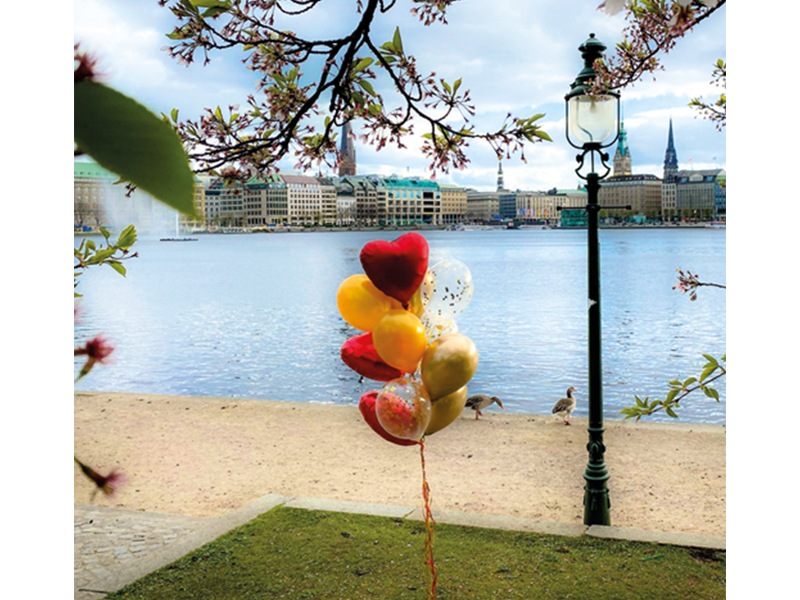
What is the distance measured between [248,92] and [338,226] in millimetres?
6459

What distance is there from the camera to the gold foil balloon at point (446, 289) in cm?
218

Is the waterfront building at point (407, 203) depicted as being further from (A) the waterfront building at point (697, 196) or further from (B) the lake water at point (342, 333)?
(A) the waterfront building at point (697, 196)

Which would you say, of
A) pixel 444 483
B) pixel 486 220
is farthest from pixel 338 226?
pixel 486 220

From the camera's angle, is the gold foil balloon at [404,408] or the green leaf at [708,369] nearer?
the green leaf at [708,369]

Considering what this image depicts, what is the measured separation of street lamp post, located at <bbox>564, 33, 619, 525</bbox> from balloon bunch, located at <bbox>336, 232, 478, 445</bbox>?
1679 mm

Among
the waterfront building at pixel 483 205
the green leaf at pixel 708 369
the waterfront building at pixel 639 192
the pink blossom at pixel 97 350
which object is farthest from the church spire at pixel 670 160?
the pink blossom at pixel 97 350

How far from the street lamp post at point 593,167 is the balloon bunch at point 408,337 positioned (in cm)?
168

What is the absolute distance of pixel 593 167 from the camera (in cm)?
385

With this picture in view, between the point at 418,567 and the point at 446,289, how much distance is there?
1.50m

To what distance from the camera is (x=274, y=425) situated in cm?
658

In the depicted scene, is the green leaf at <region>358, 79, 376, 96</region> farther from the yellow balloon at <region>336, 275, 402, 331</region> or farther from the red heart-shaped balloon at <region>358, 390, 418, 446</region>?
the red heart-shaped balloon at <region>358, 390, 418, 446</region>

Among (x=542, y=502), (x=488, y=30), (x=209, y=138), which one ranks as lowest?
(x=542, y=502)
